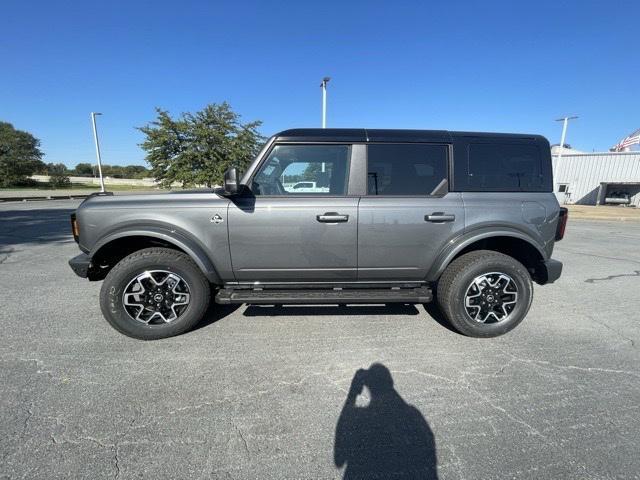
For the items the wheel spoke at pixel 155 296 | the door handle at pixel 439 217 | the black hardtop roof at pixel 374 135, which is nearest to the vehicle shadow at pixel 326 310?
the wheel spoke at pixel 155 296

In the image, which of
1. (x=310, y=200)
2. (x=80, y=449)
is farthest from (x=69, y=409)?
(x=310, y=200)

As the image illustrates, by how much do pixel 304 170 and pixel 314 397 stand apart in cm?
212

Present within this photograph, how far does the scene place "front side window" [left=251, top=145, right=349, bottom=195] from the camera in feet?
9.98

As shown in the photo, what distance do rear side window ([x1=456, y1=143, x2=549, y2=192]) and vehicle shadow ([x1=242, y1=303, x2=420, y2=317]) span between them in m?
1.66

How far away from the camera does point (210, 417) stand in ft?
6.71

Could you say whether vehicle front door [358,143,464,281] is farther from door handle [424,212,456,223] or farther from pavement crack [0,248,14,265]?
pavement crack [0,248,14,265]

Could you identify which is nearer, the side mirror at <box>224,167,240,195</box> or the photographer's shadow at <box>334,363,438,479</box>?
the photographer's shadow at <box>334,363,438,479</box>

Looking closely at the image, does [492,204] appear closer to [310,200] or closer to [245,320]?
[310,200]

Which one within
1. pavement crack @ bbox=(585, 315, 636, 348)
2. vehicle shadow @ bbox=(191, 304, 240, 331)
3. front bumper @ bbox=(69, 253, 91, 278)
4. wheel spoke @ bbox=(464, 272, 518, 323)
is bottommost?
pavement crack @ bbox=(585, 315, 636, 348)

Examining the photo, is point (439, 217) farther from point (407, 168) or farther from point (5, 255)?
point (5, 255)

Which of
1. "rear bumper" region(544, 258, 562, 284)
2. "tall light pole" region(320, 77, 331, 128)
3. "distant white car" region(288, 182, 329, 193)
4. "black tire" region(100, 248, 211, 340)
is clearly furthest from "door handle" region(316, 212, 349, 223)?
"tall light pole" region(320, 77, 331, 128)

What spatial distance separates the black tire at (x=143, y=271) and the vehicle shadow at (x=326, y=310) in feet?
2.37

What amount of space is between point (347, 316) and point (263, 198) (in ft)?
5.54

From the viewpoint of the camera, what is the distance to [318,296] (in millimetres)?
2986
